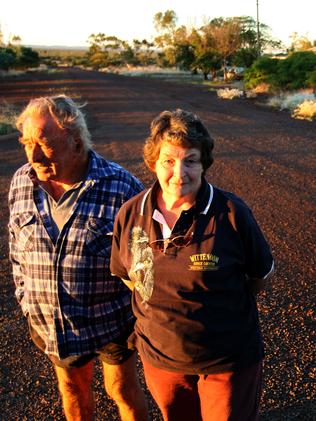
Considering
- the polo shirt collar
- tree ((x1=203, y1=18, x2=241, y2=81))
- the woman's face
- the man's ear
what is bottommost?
the polo shirt collar

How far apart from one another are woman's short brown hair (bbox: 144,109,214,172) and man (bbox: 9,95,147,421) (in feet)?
1.34

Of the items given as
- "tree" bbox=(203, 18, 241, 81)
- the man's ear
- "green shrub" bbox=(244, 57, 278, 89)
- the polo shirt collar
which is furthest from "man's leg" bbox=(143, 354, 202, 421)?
"tree" bbox=(203, 18, 241, 81)

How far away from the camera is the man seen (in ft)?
7.95

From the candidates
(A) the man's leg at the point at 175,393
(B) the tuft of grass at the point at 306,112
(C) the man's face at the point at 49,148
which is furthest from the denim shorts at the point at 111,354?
(B) the tuft of grass at the point at 306,112

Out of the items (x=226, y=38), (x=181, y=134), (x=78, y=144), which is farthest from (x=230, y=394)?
(x=226, y=38)

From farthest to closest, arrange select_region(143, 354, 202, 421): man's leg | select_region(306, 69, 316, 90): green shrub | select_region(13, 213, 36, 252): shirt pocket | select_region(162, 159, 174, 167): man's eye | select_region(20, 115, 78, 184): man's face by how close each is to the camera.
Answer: select_region(306, 69, 316, 90): green shrub, select_region(13, 213, 36, 252): shirt pocket, select_region(20, 115, 78, 184): man's face, select_region(143, 354, 202, 421): man's leg, select_region(162, 159, 174, 167): man's eye

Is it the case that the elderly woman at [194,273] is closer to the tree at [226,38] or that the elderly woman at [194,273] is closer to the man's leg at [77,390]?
the man's leg at [77,390]

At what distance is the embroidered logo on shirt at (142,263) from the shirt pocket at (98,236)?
0.24 meters

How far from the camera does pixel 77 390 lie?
2770 mm

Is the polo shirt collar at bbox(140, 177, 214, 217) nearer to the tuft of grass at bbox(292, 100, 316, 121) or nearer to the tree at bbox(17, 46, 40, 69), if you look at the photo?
the tuft of grass at bbox(292, 100, 316, 121)

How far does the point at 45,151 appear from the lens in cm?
241

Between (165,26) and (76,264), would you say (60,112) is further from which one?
(165,26)

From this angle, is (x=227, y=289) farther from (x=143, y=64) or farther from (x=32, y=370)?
(x=143, y=64)

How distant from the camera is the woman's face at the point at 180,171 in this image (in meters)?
2.13
